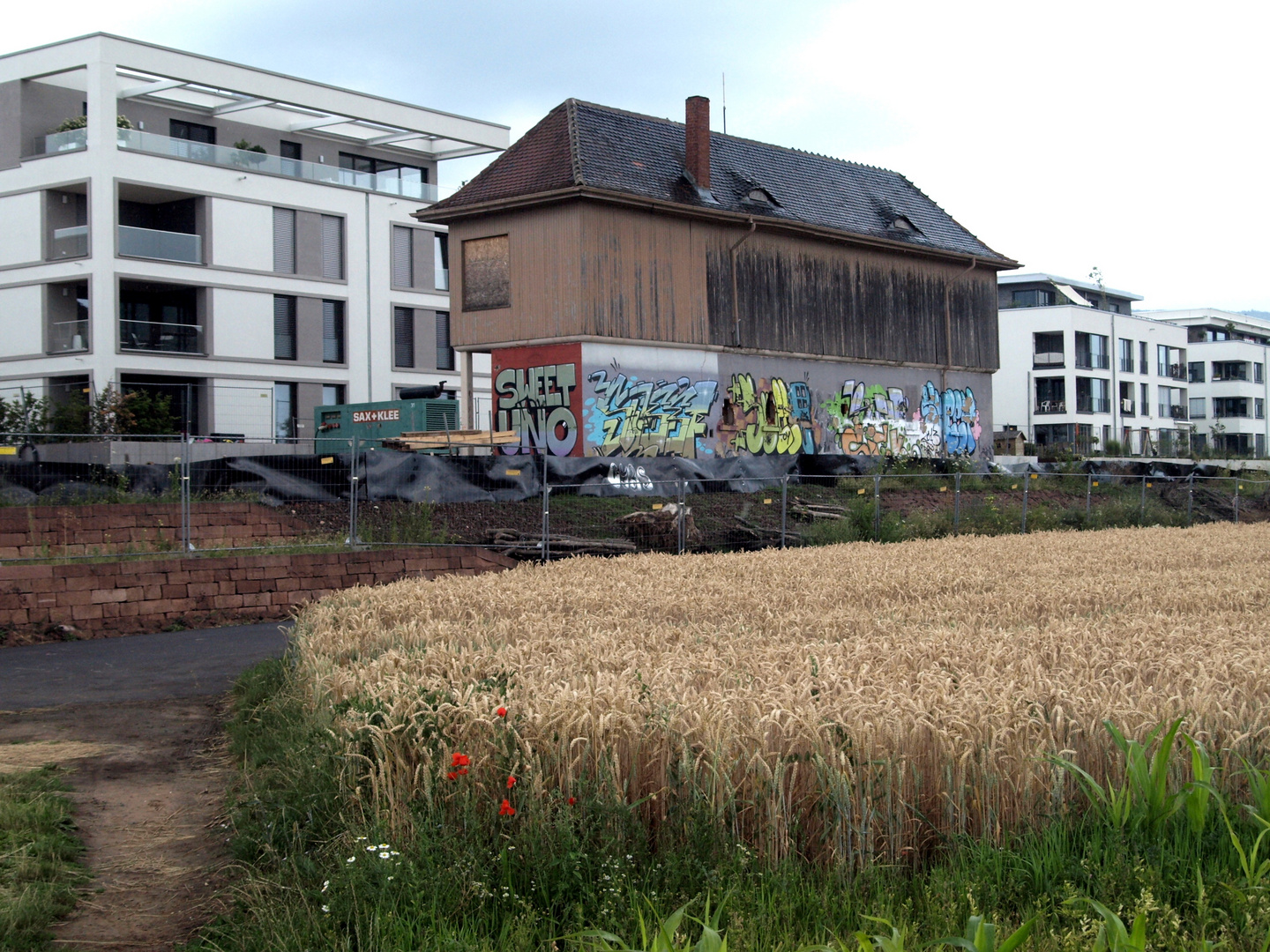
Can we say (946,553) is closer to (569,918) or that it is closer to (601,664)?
(601,664)

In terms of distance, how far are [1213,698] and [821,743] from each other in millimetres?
1862

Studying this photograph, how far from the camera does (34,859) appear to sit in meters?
5.14

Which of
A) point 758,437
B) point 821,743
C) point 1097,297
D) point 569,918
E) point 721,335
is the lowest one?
point 569,918

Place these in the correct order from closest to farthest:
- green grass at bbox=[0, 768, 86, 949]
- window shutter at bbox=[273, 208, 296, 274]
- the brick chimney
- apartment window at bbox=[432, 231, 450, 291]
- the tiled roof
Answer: green grass at bbox=[0, 768, 86, 949] → the tiled roof → the brick chimney → window shutter at bbox=[273, 208, 296, 274] → apartment window at bbox=[432, 231, 450, 291]

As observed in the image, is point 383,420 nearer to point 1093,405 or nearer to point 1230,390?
point 1093,405

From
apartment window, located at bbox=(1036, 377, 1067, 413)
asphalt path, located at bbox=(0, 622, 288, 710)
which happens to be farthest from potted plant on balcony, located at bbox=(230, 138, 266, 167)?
apartment window, located at bbox=(1036, 377, 1067, 413)

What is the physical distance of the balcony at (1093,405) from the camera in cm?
7706

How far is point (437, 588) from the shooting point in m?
10.7

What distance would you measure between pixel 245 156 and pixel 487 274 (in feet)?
48.5

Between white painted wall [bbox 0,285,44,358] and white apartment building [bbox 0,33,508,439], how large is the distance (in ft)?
0.25

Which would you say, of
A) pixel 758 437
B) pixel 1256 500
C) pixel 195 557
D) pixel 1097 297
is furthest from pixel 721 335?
pixel 1097 297

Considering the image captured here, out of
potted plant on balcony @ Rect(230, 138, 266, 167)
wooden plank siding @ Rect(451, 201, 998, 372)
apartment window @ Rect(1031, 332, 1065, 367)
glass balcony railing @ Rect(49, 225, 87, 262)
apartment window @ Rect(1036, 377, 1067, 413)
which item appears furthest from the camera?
apartment window @ Rect(1031, 332, 1065, 367)

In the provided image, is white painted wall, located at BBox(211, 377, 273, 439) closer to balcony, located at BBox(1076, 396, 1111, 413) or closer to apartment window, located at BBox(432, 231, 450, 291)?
apartment window, located at BBox(432, 231, 450, 291)

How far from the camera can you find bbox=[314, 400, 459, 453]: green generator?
3144 cm
